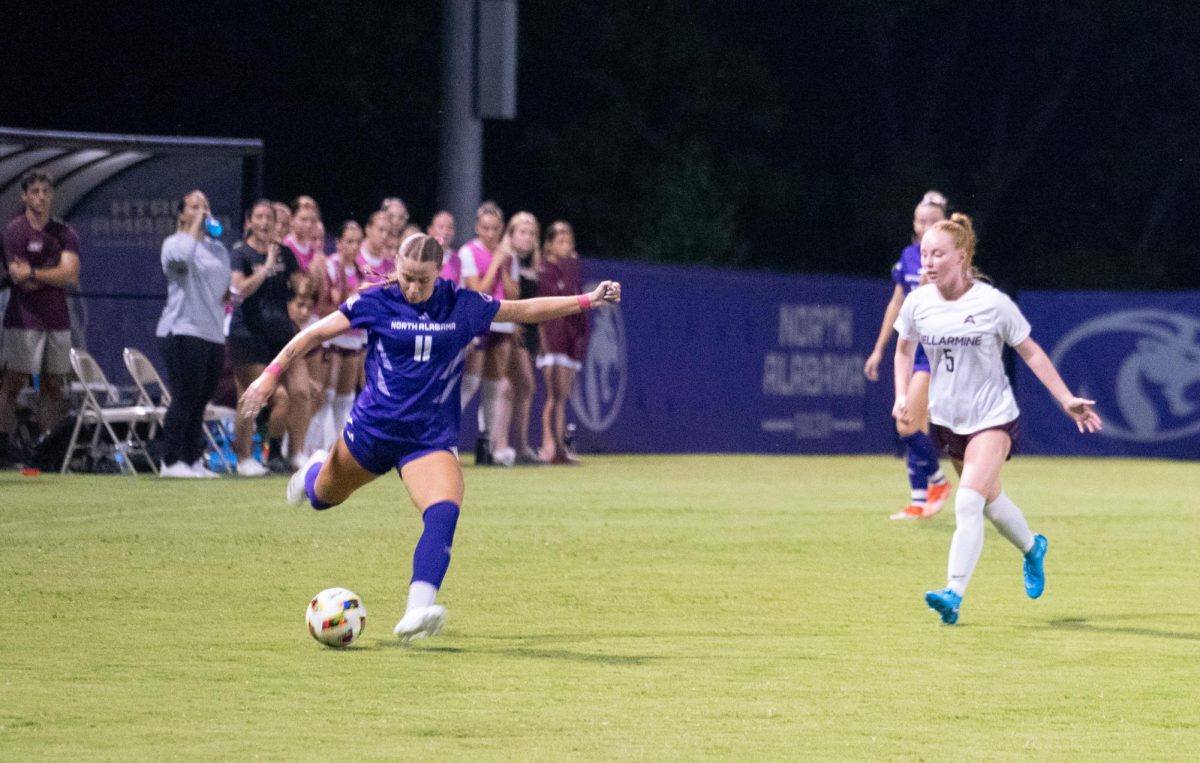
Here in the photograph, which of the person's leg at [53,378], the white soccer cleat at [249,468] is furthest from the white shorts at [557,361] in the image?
the person's leg at [53,378]

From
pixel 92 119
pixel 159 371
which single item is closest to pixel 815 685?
pixel 159 371

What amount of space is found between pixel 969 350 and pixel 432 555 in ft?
9.63

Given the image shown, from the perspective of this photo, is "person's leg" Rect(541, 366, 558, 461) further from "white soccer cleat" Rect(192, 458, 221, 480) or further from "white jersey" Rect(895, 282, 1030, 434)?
"white jersey" Rect(895, 282, 1030, 434)

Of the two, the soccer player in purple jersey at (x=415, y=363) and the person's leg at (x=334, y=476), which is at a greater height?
the soccer player in purple jersey at (x=415, y=363)

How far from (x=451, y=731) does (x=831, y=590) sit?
4.39 meters

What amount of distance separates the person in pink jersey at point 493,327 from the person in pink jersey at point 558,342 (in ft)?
1.53

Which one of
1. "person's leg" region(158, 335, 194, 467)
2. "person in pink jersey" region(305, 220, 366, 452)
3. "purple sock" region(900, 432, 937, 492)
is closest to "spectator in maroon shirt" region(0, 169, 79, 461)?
"person's leg" region(158, 335, 194, 467)

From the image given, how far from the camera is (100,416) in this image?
1752 cm

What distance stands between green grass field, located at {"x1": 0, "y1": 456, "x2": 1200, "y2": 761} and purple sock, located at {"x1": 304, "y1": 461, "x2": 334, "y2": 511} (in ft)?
1.79

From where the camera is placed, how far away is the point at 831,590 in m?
10.9

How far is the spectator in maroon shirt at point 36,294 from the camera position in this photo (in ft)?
56.8

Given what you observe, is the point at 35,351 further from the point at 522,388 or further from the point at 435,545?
the point at 435,545

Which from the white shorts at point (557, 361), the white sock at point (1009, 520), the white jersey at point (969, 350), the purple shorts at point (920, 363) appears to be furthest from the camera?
the white shorts at point (557, 361)

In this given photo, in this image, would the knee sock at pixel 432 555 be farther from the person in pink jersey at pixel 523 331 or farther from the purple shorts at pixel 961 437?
the person in pink jersey at pixel 523 331
